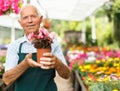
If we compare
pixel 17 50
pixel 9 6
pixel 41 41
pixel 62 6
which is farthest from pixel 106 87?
pixel 62 6

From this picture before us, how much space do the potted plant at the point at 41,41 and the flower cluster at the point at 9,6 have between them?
9.53ft

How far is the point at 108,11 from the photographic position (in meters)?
22.4

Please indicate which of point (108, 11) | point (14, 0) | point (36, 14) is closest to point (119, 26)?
point (108, 11)

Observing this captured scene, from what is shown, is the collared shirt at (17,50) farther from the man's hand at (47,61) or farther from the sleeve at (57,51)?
the man's hand at (47,61)

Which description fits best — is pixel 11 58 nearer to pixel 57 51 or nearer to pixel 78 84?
pixel 57 51

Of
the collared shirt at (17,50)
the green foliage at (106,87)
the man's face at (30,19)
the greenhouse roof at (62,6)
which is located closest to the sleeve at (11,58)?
the collared shirt at (17,50)

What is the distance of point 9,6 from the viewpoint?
647 centimetres

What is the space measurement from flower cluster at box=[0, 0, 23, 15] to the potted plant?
2906 millimetres

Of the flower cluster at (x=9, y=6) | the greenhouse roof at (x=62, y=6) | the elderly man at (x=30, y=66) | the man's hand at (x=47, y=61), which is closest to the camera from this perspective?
the man's hand at (x=47, y=61)

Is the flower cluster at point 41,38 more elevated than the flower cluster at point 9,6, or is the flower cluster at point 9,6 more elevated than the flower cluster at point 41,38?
the flower cluster at point 9,6

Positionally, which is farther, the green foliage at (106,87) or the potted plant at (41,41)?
the green foliage at (106,87)

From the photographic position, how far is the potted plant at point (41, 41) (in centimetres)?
327

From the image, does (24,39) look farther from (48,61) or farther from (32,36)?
(48,61)

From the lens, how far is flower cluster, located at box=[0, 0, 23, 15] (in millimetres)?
6332
